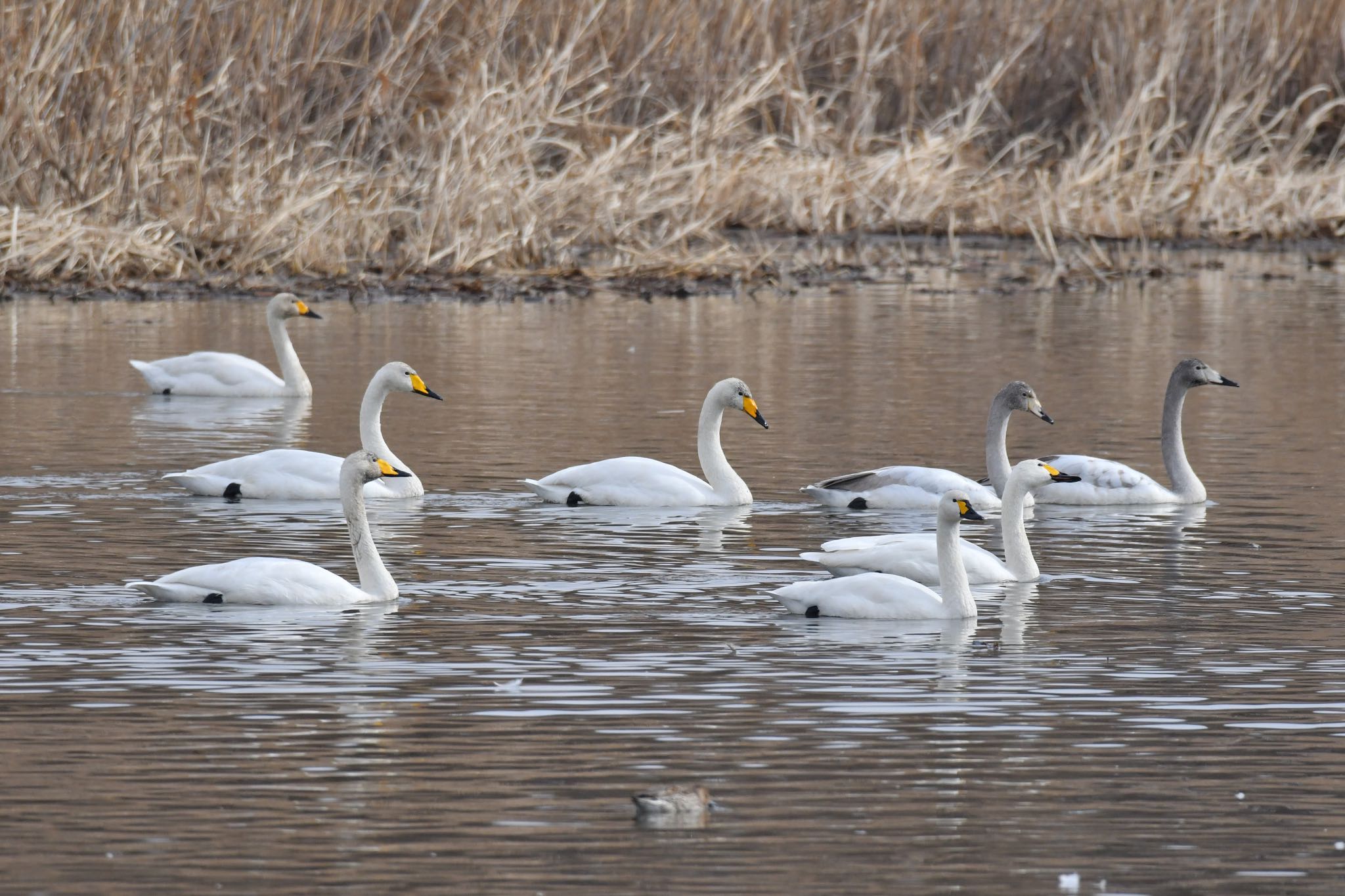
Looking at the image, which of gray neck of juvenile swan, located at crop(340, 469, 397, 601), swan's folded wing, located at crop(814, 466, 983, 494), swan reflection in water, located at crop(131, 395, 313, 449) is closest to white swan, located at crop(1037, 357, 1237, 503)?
swan's folded wing, located at crop(814, 466, 983, 494)

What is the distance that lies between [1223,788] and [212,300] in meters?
17.2

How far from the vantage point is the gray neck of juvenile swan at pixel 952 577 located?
9.18 meters

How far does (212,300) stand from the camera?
74.0 feet

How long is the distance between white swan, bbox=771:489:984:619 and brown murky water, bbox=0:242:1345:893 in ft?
0.35

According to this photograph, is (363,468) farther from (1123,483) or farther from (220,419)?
(220,419)

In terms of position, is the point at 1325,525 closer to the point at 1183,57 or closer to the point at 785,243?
the point at 785,243

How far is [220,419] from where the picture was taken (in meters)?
15.9

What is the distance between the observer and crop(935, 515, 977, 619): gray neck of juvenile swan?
918cm

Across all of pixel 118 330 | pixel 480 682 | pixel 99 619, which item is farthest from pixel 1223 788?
pixel 118 330

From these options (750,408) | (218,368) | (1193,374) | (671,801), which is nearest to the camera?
(671,801)

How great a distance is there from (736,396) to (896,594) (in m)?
3.70

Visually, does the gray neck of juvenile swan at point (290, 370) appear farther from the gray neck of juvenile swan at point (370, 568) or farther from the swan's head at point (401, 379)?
the gray neck of juvenile swan at point (370, 568)

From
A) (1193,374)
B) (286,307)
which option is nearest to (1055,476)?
(1193,374)

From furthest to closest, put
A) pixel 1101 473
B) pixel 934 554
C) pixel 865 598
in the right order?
pixel 1101 473 < pixel 934 554 < pixel 865 598
